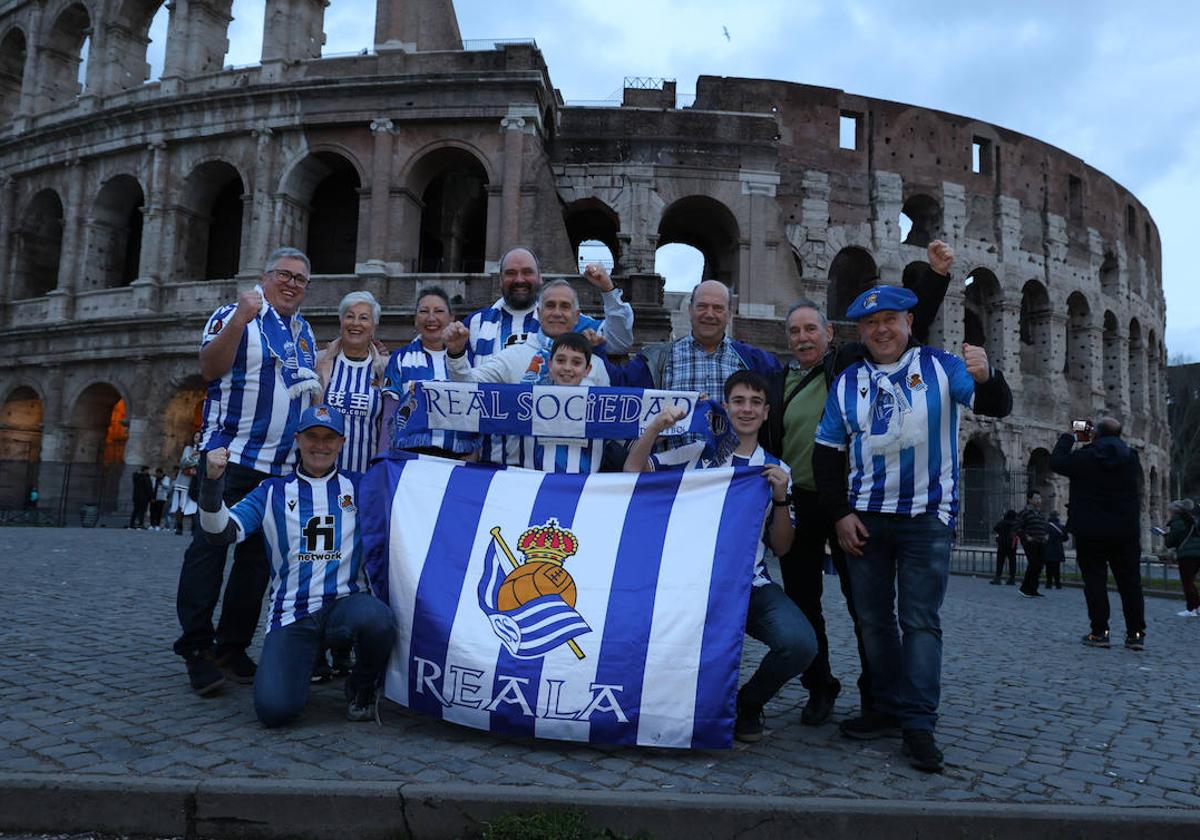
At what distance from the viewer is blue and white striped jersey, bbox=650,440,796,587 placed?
3.89m

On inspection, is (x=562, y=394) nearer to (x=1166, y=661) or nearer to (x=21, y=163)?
(x=1166, y=661)

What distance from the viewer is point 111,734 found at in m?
3.52

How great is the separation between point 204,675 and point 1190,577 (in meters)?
11.4

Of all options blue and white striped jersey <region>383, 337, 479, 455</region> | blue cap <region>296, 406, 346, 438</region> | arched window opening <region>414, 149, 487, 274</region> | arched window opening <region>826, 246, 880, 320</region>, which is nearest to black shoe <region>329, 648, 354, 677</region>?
blue and white striped jersey <region>383, 337, 479, 455</region>

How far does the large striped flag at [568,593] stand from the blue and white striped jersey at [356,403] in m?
0.98

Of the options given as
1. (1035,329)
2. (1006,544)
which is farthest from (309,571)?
(1035,329)

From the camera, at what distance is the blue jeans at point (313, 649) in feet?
12.0

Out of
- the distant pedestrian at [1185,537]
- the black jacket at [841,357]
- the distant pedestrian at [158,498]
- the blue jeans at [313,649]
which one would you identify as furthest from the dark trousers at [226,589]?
the distant pedestrian at [158,498]

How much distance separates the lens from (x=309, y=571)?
3.97 metres

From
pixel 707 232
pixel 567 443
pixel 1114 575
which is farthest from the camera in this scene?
pixel 707 232

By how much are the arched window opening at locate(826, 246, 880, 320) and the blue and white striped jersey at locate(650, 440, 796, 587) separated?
23.7 metres

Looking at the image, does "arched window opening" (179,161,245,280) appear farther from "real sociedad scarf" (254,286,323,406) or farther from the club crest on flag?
the club crest on flag

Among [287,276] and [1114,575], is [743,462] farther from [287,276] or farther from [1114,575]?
[1114,575]

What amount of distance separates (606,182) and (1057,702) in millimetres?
19346
